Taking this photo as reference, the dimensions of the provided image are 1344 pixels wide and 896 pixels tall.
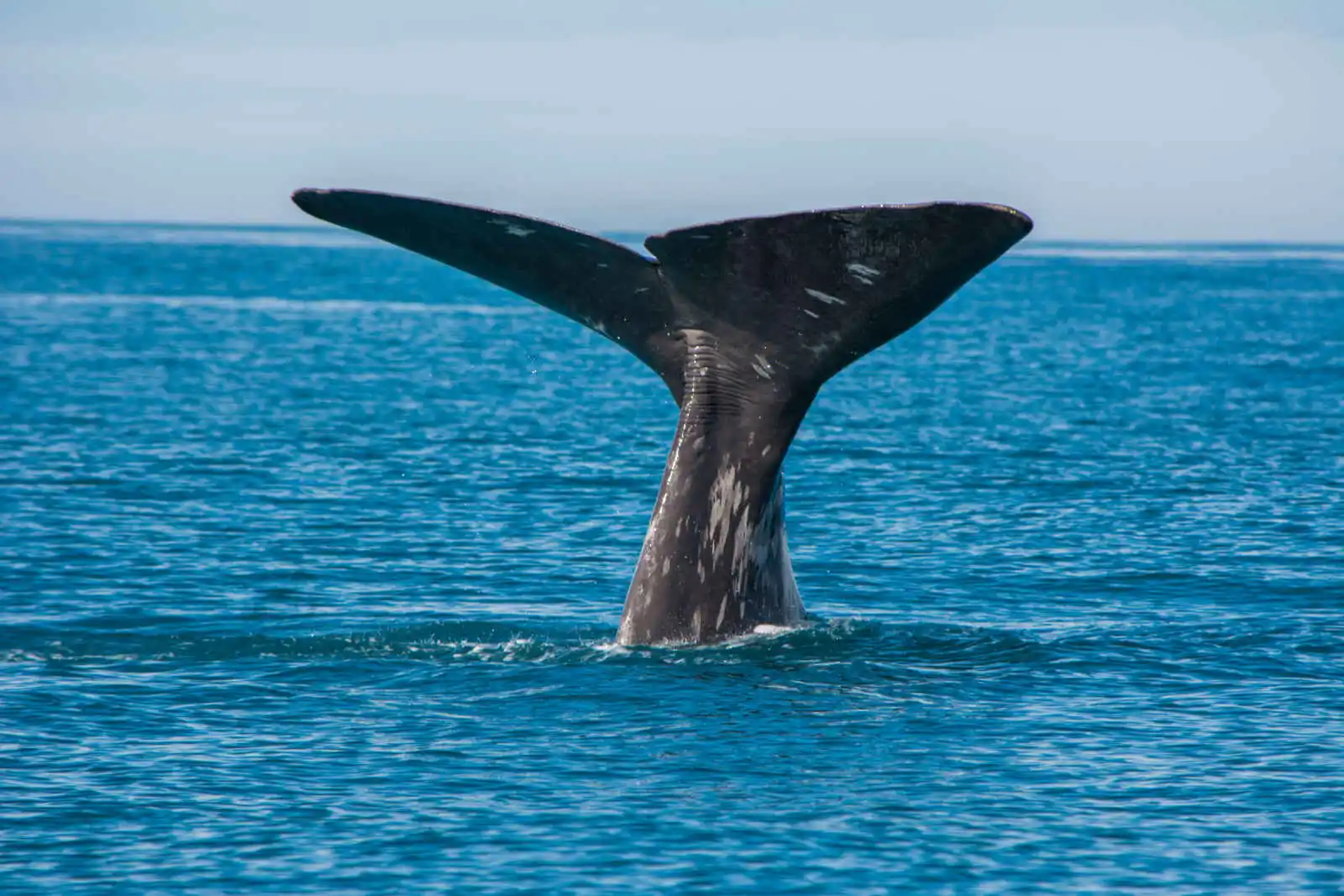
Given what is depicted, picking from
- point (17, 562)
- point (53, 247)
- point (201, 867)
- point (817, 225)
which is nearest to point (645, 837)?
point (201, 867)

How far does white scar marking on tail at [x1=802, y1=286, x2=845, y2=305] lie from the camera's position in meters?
11.0

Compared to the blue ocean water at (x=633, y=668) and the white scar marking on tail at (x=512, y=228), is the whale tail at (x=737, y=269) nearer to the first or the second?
the white scar marking on tail at (x=512, y=228)

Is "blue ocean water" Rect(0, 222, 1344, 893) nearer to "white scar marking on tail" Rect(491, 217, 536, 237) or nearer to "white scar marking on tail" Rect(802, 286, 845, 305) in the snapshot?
"white scar marking on tail" Rect(802, 286, 845, 305)

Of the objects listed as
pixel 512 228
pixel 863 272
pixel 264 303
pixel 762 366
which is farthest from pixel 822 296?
pixel 264 303

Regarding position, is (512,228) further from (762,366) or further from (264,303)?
(264,303)

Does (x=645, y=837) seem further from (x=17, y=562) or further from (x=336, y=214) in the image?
(x=17, y=562)

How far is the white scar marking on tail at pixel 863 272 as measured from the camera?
35.2 feet

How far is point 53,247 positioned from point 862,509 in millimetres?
170262

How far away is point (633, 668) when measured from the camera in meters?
12.5

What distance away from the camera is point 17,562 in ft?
60.2

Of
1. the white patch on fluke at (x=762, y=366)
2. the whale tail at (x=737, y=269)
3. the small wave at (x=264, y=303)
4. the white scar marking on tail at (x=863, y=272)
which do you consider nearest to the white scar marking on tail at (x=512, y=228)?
the whale tail at (x=737, y=269)

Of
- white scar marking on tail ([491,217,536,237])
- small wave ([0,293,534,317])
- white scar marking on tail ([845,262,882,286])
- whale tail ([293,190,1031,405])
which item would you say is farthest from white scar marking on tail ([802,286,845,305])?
small wave ([0,293,534,317])

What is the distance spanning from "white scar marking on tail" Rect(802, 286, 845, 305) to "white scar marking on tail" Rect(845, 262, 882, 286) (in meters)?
0.21

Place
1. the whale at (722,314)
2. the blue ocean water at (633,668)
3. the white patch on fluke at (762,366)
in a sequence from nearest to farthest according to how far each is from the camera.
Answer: the blue ocean water at (633,668) < the whale at (722,314) < the white patch on fluke at (762,366)
